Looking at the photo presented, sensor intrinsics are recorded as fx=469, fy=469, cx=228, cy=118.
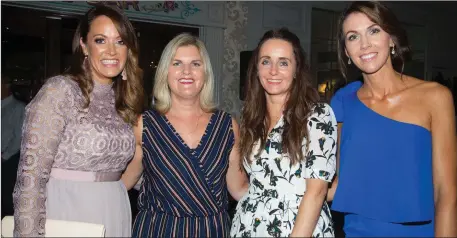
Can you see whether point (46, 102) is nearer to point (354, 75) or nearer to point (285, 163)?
point (285, 163)

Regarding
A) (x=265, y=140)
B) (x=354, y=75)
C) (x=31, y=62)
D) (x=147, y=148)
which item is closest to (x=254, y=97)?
(x=265, y=140)

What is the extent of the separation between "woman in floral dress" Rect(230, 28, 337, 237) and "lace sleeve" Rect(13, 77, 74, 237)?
817 mm

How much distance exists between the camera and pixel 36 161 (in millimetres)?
1796

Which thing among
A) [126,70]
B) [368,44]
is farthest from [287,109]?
[126,70]

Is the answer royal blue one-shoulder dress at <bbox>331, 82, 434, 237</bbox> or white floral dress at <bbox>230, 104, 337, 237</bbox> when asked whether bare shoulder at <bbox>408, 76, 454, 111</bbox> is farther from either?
white floral dress at <bbox>230, 104, 337, 237</bbox>

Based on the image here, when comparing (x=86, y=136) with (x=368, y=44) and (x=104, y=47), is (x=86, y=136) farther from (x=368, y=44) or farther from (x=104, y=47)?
(x=368, y=44)

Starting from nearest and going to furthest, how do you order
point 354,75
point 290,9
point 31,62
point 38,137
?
point 38,137 < point 31,62 < point 290,9 < point 354,75

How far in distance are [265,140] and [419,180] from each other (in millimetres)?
645

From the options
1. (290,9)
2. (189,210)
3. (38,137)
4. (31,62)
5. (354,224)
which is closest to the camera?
(38,137)

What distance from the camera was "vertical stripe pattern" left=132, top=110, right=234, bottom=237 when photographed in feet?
7.07

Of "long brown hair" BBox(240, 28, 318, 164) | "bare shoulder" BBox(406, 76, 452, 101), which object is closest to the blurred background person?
"long brown hair" BBox(240, 28, 318, 164)

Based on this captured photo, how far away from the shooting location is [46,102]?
1.85 m

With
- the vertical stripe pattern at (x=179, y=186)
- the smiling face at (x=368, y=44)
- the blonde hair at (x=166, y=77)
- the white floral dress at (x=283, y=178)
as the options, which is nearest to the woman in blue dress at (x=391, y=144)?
the smiling face at (x=368, y=44)

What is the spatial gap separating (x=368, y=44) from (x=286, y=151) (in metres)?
0.56
